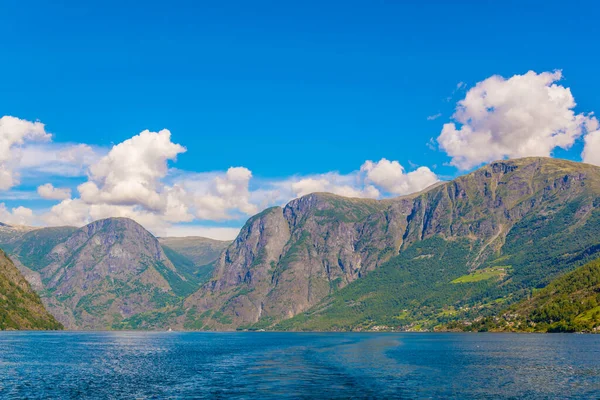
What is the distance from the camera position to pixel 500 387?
336ft

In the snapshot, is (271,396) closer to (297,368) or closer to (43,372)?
(297,368)

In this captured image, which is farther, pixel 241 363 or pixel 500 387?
pixel 241 363

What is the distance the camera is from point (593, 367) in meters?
132

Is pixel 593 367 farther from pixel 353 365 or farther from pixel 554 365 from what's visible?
pixel 353 365

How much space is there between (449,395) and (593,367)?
60640mm

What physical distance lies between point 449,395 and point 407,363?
63707 mm

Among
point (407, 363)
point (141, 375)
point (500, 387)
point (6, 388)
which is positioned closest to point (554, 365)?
point (407, 363)

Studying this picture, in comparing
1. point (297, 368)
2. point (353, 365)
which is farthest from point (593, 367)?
point (297, 368)

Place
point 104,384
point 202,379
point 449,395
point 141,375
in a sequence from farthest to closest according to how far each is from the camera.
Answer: point 141,375 → point 202,379 → point 104,384 → point 449,395

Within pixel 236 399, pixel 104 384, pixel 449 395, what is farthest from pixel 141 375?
pixel 449 395

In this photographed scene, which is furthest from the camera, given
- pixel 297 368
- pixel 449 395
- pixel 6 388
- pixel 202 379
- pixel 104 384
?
pixel 297 368

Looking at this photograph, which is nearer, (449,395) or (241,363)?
(449,395)

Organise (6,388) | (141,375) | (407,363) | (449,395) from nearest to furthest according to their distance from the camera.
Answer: (449,395), (6,388), (141,375), (407,363)

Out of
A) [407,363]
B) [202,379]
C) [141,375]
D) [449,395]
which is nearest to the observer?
[449,395]
